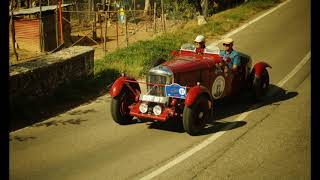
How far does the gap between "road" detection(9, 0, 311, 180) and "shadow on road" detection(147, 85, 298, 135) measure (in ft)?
0.08

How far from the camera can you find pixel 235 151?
977cm

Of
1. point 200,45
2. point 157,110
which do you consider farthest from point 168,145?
point 200,45

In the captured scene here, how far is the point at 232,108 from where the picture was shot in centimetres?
1265

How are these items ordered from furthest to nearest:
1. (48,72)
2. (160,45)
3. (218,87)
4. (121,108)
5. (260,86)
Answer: (160,45), (48,72), (260,86), (218,87), (121,108)

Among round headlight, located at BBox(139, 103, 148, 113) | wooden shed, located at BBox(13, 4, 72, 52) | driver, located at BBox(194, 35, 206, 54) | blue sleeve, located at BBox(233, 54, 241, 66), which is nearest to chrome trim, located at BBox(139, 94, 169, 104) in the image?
round headlight, located at BBox(139, 103, 148, 113)

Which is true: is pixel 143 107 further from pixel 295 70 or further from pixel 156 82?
pixel 295 70

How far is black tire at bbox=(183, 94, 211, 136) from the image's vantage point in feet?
33.4

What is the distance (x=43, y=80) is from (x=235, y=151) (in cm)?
583

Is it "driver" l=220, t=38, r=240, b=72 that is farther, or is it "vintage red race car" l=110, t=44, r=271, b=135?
"driver" l=220, t=38, r=240, b=72

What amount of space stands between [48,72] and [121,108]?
3.00 m

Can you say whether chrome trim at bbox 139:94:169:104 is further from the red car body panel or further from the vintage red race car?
the red car body panel
